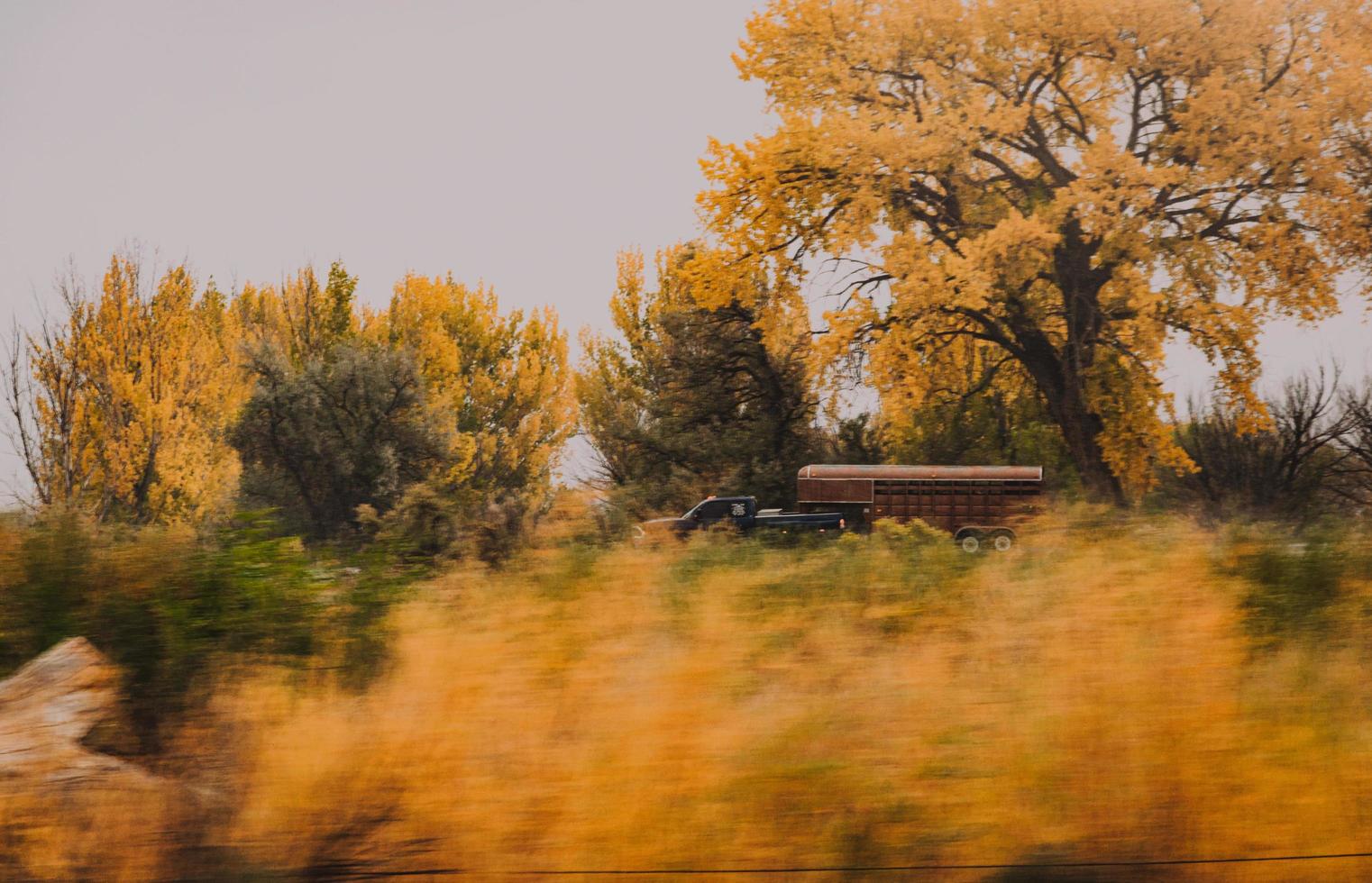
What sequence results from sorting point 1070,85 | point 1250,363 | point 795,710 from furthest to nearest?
point 1070,85 < point 1250,363 < point 795,710

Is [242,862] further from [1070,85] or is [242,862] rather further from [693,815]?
[1070,85]

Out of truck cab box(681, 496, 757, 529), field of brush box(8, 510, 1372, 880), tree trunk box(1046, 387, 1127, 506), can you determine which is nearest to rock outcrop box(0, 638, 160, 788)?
field of brush box(8, 510, 1372, 880)

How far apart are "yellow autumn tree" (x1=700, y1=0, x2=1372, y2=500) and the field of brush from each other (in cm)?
1580

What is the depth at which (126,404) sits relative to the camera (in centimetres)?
2762

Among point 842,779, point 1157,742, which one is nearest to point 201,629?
point 842,779

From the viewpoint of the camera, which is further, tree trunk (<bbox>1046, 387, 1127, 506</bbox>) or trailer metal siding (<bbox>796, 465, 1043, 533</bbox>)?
trailer metal siding (<bbox>796, 465, 1043, 533</bbox>)

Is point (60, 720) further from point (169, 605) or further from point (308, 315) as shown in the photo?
point (308, 315)

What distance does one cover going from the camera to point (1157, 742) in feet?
17.1

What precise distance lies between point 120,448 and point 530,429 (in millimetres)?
14793

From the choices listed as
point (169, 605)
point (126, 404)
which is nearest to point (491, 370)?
point (126, 404)

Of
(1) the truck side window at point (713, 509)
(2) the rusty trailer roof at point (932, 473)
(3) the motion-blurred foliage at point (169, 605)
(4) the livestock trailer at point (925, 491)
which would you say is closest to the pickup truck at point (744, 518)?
(1) the truck side window at point (713, 509)

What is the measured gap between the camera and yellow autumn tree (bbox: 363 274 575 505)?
39.0m

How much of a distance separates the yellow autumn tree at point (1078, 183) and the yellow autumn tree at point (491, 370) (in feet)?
54.9

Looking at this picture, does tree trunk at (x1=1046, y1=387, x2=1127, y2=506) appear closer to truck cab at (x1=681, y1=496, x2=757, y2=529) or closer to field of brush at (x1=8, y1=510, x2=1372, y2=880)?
truck cab at (x1=681, y1=496, x2=757, y2=529)
